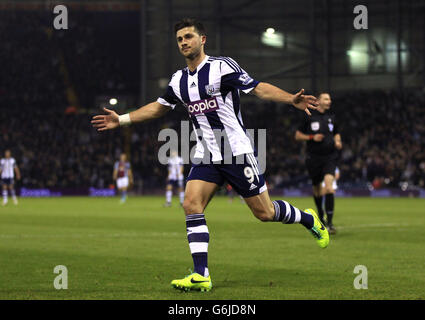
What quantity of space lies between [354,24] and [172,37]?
1109 cm

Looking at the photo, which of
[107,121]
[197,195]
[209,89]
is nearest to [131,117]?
[107,121]

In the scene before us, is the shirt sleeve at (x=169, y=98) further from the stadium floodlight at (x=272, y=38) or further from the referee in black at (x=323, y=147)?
the stadium floodlight at (x=272, y=38)

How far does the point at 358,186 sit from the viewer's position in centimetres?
3694

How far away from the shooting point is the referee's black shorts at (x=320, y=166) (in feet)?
46.6

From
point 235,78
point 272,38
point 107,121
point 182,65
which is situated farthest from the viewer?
point 182,65

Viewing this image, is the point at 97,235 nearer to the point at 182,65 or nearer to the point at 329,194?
the point at 329,194

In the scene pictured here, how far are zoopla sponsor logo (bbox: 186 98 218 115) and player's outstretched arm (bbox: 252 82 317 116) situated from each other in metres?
0.45

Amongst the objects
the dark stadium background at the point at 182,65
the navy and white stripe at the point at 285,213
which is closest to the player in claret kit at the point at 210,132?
the navy and white stripe at the point at 285,213

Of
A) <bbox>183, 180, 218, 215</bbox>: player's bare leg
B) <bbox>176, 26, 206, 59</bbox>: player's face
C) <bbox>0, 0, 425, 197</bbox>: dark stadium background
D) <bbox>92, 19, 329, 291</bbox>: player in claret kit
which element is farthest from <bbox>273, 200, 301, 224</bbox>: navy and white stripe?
<bbox>0, 0, 425, 197</bbox>: dark stadium background

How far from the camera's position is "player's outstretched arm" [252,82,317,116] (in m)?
6.98

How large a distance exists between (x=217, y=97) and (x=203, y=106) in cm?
17

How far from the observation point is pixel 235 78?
7.31 metres
